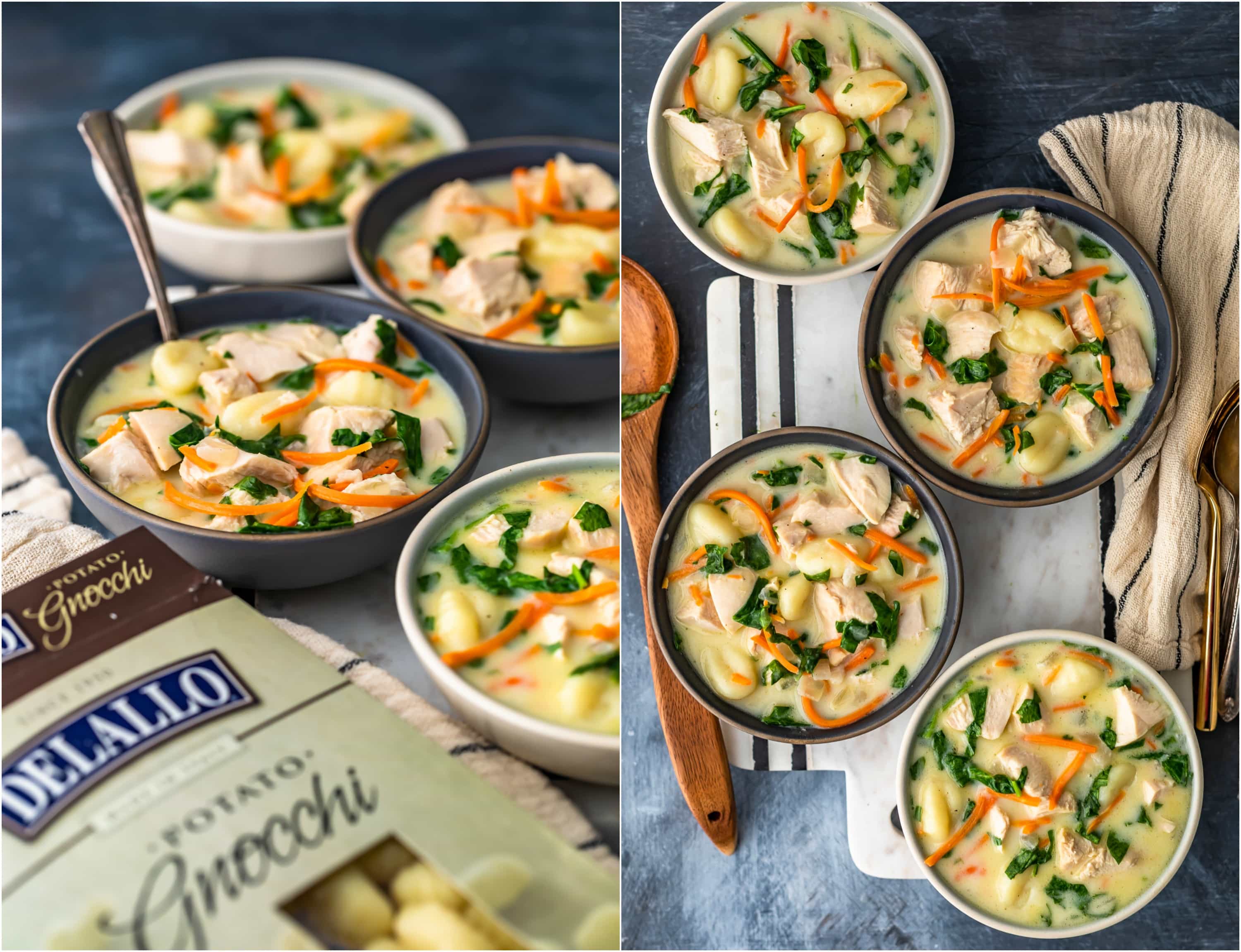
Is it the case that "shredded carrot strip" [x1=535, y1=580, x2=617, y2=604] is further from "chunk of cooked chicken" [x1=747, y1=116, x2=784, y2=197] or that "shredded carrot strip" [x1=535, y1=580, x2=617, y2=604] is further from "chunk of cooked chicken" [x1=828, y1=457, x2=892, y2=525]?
"chunk of cooked chicken" [x1=747, y1=116, x2=784, y2=197]

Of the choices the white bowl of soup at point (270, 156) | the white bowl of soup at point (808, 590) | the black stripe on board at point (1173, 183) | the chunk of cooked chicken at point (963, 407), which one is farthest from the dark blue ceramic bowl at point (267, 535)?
the black stripe on board at point (1173, 183)

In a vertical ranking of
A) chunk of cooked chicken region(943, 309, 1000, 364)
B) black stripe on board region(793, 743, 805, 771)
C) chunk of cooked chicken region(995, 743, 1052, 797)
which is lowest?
black stripe on board region(793, 743, 805, 771)

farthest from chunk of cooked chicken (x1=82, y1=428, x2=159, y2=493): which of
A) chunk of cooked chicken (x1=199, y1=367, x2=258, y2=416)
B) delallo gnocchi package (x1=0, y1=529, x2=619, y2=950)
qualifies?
delallo gnocchi package (x1=0, y1=529, x2=619, y2=950)

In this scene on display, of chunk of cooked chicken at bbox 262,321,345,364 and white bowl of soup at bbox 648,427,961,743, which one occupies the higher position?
chunk of cooked chicken at bbox 262,321,345,364

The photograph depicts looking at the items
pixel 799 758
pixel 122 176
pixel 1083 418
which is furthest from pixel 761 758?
pixel 122 176

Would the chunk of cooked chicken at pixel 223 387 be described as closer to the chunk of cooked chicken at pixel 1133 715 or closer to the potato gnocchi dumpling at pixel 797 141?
the potato gnocchi dumpling at pixel 797 141

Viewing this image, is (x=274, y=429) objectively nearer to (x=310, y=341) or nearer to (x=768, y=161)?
(x=310, y=341)
